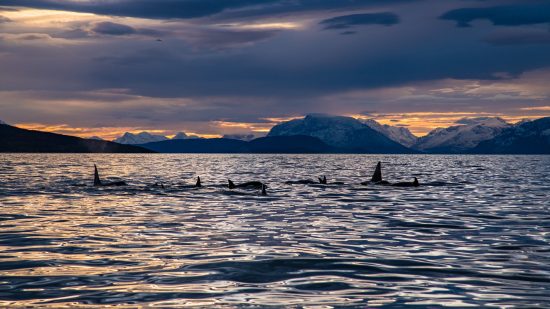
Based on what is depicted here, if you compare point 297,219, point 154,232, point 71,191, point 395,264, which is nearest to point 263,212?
point 297,219

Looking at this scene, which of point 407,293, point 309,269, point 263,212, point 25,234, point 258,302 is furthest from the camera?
point 263,212

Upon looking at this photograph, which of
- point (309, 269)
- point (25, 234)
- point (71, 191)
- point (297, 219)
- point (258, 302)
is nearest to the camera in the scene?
point (258, 302)

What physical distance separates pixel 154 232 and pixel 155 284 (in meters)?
9.77

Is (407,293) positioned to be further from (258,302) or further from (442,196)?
(442,196)

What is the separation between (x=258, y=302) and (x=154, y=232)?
12.0m

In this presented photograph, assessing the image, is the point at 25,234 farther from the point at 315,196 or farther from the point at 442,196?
the point at 442,196

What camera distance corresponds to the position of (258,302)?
12.1m

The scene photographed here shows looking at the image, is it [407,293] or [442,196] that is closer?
[407,293]

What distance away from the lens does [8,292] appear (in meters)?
13.0

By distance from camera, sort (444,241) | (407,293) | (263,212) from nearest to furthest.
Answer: (407,293) → (444,241) → (263,212)

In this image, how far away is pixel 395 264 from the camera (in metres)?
16.6

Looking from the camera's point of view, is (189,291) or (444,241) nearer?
(189,291)

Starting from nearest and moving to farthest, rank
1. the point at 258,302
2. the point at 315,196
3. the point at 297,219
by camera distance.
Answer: the point at 258,302, the point at 297,219, the point at 315,196

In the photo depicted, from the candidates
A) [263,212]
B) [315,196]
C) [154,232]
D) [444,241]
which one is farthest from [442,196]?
[154,232]
